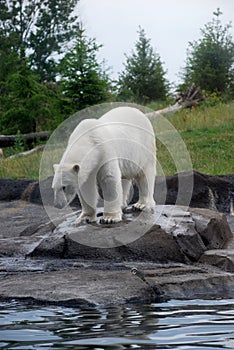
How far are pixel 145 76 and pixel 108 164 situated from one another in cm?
2900

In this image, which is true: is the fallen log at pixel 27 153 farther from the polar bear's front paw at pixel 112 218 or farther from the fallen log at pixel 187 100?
the polar bear's front paw at pixel 112 218

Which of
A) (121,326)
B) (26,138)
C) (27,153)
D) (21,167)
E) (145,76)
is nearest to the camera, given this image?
(121,326)

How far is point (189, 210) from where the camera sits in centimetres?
919

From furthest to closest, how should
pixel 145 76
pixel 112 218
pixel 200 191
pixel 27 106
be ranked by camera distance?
pixel 145 76, pixel 27 106, pixel 200 191, pixel 112 218

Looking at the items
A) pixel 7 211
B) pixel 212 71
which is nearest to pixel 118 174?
pixel 7 211

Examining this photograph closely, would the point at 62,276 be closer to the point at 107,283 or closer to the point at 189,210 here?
the point at 107,283

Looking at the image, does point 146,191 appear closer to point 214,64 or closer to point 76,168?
point 76,168

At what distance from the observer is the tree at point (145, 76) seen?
36219mm

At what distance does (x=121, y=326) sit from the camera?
5.01 meters

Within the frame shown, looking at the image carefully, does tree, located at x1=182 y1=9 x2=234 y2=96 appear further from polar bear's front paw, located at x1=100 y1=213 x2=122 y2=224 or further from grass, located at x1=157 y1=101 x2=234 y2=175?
polar bear's front paw, located at x1=100 y1=213 x2=122 y2=224

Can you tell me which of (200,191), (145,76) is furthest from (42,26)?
(200,191)

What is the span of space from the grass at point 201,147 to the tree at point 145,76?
Result: 32.5 feet

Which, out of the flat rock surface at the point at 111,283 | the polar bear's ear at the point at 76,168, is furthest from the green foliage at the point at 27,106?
the flat rock surface at the point at 111,283

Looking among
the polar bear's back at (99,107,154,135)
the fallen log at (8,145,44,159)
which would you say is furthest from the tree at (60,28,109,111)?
the polar bear's back at (99,107,154,135)
